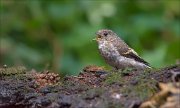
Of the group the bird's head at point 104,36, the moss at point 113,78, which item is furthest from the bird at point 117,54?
the moss at point 113,78

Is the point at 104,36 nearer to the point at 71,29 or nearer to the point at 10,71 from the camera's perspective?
the point at 10,71

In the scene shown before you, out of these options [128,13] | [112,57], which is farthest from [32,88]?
[128,13]

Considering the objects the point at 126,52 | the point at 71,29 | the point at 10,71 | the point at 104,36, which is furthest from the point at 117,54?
the point at 71,29

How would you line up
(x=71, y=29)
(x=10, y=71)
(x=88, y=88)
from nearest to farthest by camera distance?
(x=88, y=88), (x=10, y=71), (x=71, y=29)

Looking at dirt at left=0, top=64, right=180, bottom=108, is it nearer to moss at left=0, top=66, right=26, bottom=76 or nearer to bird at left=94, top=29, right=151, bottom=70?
moss at left=0, top=66, right=26, bottom=76

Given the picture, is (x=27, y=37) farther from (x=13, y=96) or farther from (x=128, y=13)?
(x=13, y=96)

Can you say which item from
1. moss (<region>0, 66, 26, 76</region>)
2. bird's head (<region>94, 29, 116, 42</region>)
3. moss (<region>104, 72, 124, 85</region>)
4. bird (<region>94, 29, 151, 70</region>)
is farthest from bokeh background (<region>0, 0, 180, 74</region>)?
moss (<region>104, 72, 124, 85</region>)

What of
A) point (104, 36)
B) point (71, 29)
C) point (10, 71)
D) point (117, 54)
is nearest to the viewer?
point (10, 71)
